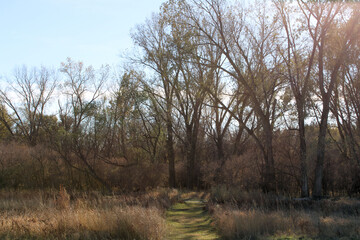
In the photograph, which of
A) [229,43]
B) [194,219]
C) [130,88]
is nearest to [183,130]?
[130,88]

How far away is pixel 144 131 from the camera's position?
2911 cm

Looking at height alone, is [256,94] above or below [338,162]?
above

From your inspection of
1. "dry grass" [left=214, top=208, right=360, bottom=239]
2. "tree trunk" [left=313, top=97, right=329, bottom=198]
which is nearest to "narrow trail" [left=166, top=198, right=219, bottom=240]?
"dry grass" [left=214, top=208, right=360, bottom=239]

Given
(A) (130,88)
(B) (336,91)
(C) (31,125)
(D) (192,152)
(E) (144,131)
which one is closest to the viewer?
(B) (336,91)

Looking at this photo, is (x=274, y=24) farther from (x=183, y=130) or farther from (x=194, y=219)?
(x=183, y=130)

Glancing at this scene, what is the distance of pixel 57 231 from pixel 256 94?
1553 cm

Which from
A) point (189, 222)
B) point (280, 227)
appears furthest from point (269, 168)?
point (280, 227)

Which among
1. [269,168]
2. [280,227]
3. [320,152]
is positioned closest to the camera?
[280,227]

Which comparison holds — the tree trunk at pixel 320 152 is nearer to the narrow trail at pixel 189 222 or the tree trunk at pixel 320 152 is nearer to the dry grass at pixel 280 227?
the narrow trail at pixel 189 222

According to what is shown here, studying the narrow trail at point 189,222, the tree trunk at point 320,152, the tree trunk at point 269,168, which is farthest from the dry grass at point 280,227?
the tree trunk at point 269,168

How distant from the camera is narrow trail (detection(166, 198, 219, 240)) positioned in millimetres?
10569

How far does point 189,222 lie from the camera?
13.4 metres

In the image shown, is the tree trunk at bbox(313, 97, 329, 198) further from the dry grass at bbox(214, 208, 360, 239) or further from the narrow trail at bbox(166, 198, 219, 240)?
the dry grass at bbox(214, 208, 360, 239)

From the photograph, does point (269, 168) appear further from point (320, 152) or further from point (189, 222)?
point (189, 222)
